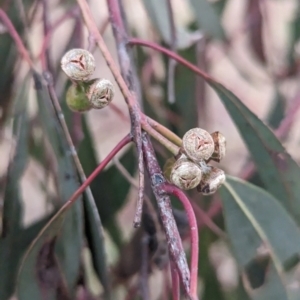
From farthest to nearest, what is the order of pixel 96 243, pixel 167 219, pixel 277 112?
pixel 277 112, pixel 96 243, pixel 167 219

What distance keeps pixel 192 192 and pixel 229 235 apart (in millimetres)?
268

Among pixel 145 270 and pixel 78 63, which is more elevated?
pixel 78 63

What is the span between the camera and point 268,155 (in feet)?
1.48

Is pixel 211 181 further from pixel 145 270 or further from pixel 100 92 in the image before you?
pixel 145 270

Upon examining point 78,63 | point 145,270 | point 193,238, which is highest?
point 78,63

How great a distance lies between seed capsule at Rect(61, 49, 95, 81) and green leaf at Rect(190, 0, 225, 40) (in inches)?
12.6

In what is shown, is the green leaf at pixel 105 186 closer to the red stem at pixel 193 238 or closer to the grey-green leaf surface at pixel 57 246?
the grey-green leaf surface at pixel 57 246

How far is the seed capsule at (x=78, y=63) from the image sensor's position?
0.95ft

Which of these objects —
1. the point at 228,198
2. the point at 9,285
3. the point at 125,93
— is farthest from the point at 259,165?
the point at 9,285

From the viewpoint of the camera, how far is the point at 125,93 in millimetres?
301

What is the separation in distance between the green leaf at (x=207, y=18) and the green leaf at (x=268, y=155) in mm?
160

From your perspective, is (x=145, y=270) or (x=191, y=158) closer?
(x=191, y=158)

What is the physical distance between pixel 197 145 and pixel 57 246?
24 centimetres

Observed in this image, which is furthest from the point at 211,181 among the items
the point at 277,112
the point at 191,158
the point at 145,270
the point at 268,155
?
the point at 277,112
